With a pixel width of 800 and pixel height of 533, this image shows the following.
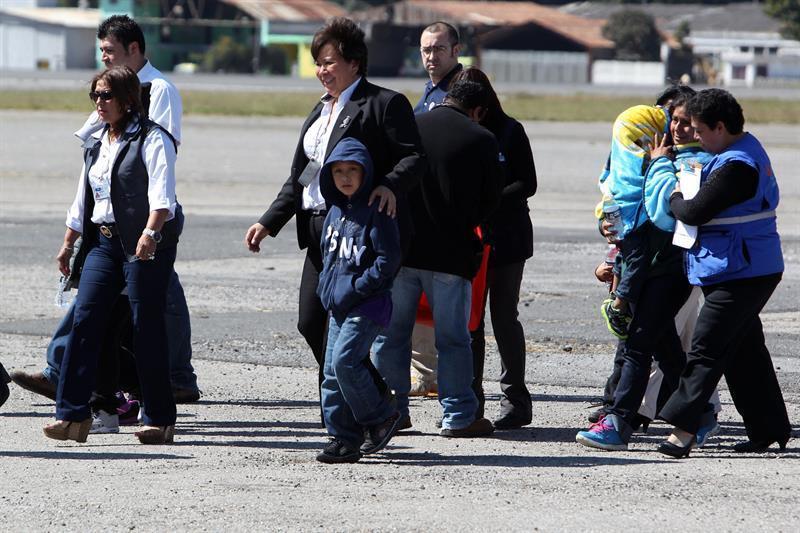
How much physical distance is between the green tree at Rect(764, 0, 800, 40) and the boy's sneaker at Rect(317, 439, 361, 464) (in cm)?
10263

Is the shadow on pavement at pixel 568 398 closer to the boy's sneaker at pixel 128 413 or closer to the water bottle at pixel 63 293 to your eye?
the boy's sneaker at pixel 128 413

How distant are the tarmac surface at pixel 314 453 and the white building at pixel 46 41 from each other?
85.6 metres

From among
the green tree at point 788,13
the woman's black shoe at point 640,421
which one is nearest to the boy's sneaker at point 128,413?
the woman's black shoe at point 640,421

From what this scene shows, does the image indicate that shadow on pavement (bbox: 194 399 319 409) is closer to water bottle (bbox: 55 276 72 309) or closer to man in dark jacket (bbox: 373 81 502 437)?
water bottle (bbox: 55 276 72 309)

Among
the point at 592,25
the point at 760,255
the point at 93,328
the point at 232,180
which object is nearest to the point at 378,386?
the point at 93,328

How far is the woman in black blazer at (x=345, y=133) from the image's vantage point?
635 centimetres

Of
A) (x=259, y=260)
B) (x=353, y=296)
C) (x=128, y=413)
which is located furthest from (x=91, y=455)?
(x=259, y=260)

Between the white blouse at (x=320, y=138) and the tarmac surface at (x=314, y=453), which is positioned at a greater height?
the white blouse at (x=320, y=138)

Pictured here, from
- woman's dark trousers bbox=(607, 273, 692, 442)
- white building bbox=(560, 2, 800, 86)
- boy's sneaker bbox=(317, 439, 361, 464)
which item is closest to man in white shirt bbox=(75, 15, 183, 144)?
boy's sneaker bbox=(317, 439, 361, 464)

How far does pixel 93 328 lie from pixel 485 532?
7.78 feet

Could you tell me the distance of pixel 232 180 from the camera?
2303cm

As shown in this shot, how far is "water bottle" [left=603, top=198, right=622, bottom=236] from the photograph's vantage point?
6668mm

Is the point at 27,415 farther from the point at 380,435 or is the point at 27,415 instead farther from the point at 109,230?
the point at 380,435

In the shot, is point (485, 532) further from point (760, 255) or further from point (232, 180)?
point (232, 180)
